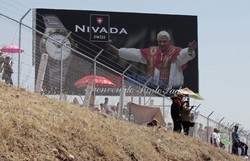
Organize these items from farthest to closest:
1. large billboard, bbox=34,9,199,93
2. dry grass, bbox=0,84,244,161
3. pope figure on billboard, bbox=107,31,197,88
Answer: pope figure on billboard, bbox=107,31,197,88, large billboard, bbox=34,9,199,93, dry grass, bbox=0,84,244,161

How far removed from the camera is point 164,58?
37875 mm

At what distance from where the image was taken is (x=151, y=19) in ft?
127

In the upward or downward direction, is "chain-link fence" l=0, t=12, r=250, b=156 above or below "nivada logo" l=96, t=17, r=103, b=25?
below

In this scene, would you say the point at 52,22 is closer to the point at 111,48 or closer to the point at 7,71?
the point at 111,48

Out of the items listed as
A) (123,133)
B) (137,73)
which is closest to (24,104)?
(123,133)

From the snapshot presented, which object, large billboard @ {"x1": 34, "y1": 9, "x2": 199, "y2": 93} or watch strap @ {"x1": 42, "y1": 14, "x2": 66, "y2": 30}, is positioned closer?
watch strap @ {"x1": 42, "y1": 14, "x2": 66, "y2": 30}

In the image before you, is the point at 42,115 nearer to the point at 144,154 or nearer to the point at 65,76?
the point at 144,154

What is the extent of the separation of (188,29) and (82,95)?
934 inches

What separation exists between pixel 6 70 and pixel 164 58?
84.9 feet

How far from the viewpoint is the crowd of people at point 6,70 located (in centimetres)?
1239

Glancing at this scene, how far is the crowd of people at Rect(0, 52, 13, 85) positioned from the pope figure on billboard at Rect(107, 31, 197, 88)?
24326mm

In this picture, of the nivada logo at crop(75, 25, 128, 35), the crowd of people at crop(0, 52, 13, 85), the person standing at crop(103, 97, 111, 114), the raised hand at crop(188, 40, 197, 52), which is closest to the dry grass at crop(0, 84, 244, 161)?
the crowd of people at crop(0, 52, 13, 85)

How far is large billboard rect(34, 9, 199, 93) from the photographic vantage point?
36406 millimetres

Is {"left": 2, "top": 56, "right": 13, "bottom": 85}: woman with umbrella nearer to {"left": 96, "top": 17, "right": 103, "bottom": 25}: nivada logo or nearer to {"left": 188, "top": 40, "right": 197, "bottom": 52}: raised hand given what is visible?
{"left": 96, "top": 17, "right": 103, "bottom": 25}: nivada logo
